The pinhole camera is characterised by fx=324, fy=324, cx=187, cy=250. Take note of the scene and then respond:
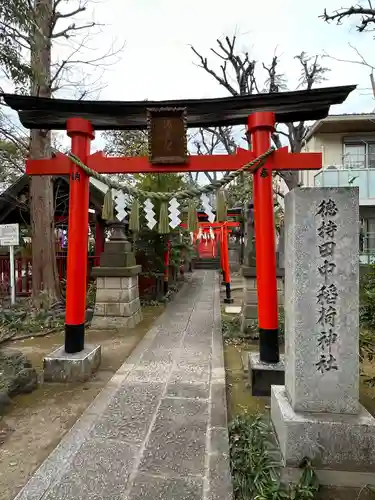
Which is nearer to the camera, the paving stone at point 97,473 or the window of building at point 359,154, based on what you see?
the paving stone at point 97,473

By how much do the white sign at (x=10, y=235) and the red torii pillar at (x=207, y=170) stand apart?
5.08m

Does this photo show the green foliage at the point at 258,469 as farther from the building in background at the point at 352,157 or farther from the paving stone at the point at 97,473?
the building in background at the point at 352,157

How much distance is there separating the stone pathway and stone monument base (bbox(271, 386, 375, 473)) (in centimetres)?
60

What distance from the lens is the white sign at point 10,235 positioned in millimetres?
9023

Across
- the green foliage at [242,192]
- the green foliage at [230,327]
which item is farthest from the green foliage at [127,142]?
the green foliage at [230,327]

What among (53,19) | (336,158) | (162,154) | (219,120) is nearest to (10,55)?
(162,154)

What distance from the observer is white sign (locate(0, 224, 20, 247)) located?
902 centimetres

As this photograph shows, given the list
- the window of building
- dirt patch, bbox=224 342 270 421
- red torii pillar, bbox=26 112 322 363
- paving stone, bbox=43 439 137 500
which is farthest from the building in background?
paving stone, bbox=43 439 137 500

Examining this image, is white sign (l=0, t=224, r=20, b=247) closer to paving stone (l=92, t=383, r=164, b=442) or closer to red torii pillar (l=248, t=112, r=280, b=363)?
paving stone (l=92, t=383, r=164, b=442)

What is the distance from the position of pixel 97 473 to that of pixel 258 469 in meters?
1.29

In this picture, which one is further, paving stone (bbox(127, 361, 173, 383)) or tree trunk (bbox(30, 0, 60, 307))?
tree trunk (bbox(30, 0, 60, 307))

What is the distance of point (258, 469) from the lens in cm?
263

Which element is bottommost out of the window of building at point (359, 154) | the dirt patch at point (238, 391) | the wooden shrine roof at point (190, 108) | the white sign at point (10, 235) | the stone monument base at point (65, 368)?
the dirt patch at point (238, 391)

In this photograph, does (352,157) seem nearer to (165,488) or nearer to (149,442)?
(149,442)
